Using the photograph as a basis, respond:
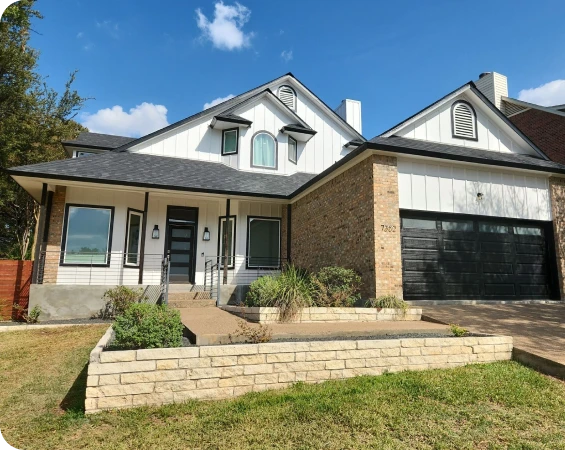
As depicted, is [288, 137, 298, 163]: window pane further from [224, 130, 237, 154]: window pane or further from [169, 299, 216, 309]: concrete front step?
[169, 299, 216, 309]: concrete front step

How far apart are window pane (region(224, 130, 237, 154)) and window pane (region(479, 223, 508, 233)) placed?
9.25 metres

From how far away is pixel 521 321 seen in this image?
287 inches

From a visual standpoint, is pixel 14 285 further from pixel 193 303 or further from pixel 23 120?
pixel 23 120

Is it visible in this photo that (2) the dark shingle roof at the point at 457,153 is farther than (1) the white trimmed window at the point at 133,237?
No

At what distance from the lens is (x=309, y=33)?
11.9 m

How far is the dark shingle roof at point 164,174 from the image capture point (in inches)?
423

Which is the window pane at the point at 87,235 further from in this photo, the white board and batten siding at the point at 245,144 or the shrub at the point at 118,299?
the white board and batten siding at the point at 245,144

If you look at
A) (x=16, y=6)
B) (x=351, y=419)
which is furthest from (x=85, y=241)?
(x=16, y=6)

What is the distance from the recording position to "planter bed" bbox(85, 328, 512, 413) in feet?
12.8

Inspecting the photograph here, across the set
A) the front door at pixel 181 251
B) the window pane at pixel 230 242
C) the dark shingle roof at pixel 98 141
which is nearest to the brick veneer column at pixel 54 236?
the front door at pixel 181 251

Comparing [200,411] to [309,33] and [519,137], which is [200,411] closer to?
[309,33]

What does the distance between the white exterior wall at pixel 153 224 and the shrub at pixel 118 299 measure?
169cm

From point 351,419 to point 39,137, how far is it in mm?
23402

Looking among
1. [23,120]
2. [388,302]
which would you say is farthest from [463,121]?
[23,120]
